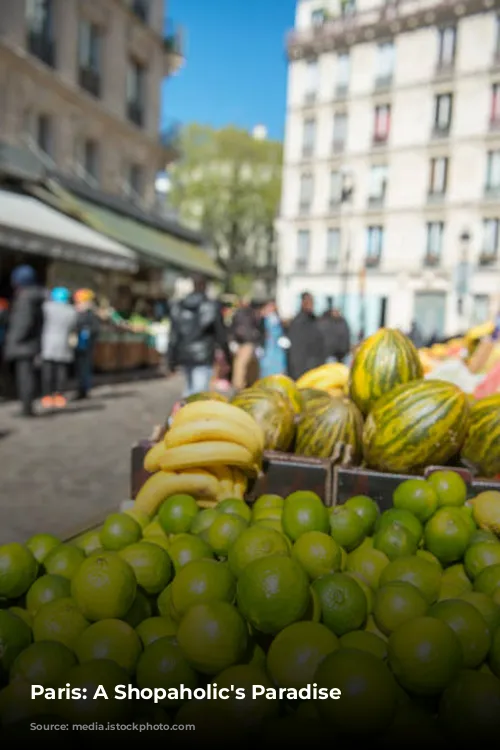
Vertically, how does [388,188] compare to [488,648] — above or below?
above

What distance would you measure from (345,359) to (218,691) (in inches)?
499

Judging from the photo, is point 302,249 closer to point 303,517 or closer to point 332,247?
point 332,247

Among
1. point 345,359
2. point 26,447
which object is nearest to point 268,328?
point 345,359

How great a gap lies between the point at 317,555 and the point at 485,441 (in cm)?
119

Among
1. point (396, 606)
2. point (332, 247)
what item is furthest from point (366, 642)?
point (332, 247)

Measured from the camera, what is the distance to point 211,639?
143cm

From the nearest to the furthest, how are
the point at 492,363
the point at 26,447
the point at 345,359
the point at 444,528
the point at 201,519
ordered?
the point at 444,528, the point at 201,519, the point at 492,363, the point at 26,447, the point at 345,359

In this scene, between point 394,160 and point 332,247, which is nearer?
point 394,160

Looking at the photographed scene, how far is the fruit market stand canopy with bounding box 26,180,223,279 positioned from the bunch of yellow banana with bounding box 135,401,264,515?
1431cm

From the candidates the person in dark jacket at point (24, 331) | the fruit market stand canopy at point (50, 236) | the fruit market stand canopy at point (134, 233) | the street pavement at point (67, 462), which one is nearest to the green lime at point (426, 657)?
the street pavement at point (67, 462)

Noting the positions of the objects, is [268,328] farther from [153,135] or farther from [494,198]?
[494,198]

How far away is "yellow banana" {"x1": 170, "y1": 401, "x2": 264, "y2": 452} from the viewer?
8.44 ft

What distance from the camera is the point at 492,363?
5.53m

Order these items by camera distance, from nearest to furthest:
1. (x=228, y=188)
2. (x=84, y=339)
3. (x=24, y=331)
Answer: (x=24, y=331)
(x=84, y=339)
(x=228, y=188)
